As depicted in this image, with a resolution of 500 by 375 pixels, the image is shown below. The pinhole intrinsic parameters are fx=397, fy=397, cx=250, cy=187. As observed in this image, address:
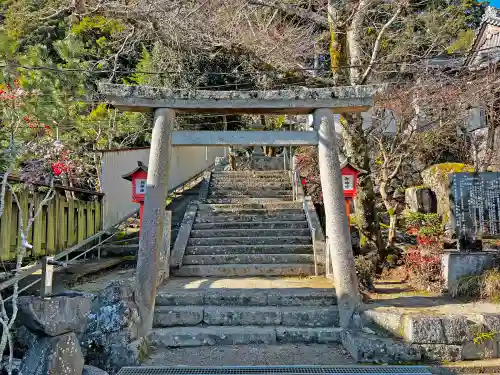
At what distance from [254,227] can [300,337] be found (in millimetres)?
5069

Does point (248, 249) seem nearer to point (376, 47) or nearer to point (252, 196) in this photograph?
point (252, 196)

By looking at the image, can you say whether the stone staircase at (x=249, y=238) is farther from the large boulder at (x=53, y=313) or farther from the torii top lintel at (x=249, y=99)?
the large boulder at (x=53, y=313)

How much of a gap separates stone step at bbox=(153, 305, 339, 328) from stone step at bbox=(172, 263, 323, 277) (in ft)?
7.19

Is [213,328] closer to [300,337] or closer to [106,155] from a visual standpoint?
[300,337]

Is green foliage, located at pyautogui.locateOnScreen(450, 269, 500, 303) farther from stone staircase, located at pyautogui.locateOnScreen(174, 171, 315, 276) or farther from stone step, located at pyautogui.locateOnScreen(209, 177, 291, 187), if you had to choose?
stone step, located at pyautogui.locateOnScreen(209, 177, 291, 187)

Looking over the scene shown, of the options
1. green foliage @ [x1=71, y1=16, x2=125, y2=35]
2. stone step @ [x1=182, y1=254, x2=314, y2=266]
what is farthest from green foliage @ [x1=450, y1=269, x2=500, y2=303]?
green foliage @ [x1=71, y1=16, x2=125, y2=35]

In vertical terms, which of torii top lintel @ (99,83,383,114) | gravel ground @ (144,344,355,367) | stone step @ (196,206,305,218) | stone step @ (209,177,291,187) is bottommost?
gravel ground @ (144,344,355,367)

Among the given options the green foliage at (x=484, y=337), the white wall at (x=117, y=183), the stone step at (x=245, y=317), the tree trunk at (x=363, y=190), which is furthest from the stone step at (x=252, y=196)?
the green foliage at (x=484, y=337)

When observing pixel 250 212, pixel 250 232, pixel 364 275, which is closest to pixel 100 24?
pixel 250 212

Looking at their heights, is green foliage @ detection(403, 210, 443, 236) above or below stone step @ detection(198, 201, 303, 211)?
below

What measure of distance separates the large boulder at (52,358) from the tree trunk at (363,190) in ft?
23.3

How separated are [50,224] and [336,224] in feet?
16.3

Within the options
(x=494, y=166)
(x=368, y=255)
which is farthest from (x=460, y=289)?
(x=494, y=166)

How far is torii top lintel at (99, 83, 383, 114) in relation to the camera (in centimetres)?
650
